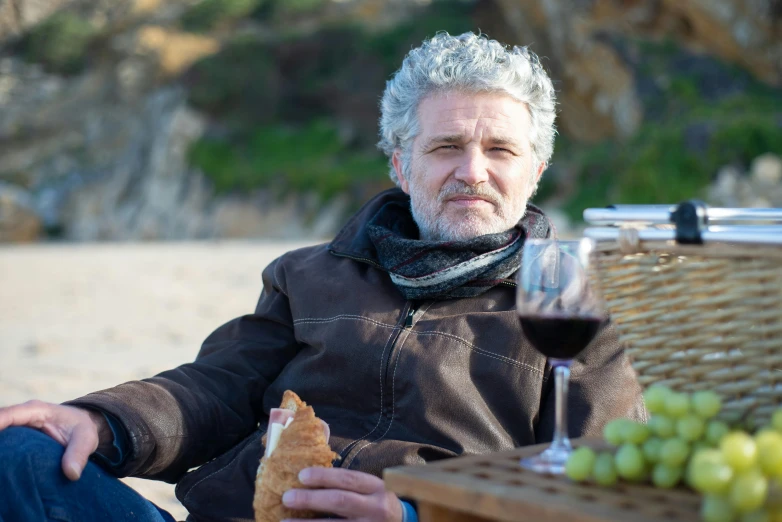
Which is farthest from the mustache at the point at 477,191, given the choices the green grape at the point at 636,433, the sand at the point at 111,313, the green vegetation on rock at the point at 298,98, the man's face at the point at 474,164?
the green vegetation on rock at the point at 298,98

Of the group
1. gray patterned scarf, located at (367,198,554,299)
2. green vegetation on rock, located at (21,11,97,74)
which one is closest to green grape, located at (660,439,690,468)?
gray patterned scarf, located at (367,198,554,299)

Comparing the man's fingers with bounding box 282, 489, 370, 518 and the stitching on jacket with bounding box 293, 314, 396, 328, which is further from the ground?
the stitching on jacket with bounding box 293, 314, 396, 328

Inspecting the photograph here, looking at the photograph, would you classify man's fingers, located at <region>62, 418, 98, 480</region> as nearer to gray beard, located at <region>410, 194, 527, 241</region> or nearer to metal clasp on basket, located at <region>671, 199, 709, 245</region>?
gray beard, located at <region>410, 194, 527, 241</region>

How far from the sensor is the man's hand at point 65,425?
173 centimetres

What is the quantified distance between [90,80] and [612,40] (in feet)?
58.4

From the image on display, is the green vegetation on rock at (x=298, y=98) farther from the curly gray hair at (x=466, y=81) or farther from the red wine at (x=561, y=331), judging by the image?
the red wine at (x=561, y=331)

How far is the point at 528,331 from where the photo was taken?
134cm

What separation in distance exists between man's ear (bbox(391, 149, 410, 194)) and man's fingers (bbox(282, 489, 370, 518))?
122cm

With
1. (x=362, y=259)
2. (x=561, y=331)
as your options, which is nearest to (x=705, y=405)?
(x=561, y=331)

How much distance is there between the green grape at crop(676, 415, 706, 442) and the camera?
3.66ft

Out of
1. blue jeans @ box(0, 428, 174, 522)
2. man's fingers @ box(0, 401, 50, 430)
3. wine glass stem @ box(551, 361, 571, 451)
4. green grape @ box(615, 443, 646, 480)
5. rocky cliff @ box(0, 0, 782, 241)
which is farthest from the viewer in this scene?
rocky cliff @ box(0, 0, 782, 241)

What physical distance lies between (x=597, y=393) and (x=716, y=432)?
0.84m

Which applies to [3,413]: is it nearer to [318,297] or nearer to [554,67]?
[318,297]

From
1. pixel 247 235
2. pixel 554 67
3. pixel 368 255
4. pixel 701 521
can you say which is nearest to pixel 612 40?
pixel 554 67
